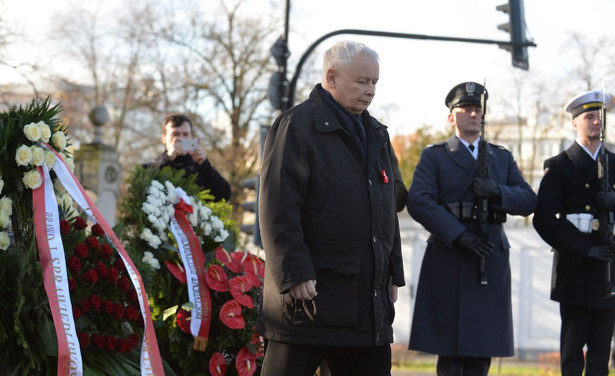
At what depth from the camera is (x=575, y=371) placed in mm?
5824

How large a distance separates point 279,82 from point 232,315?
7216mm

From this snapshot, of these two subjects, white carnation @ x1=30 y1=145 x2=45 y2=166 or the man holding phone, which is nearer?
white carnation @ x1=30 y1=145 x2=45 y2=166

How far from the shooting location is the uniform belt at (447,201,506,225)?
5.73 meters

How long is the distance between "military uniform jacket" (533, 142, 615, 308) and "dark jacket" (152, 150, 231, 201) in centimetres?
264

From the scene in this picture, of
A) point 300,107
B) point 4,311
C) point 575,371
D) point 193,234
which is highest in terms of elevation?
point 300,107

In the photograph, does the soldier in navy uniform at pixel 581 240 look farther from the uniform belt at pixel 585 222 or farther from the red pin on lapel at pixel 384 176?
the red pin on lapel at pixel 384 176

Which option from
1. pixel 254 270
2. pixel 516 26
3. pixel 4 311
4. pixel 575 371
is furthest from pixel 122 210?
pixel 516 26

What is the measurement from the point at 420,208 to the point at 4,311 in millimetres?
2780

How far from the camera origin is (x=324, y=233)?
3891 mm

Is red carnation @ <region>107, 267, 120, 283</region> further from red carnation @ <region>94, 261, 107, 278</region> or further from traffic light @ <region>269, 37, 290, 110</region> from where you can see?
traffic light @ <region>269, 37, 290, 110</region>

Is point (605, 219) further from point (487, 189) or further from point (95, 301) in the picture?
point (95, 301)

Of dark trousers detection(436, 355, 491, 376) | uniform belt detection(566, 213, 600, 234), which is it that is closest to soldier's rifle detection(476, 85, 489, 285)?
dark trousers detection(436, 355, 491, 376)

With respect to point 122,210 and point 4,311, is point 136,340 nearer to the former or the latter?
point 4,311

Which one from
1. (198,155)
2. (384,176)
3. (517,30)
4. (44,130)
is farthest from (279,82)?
(384,176)
